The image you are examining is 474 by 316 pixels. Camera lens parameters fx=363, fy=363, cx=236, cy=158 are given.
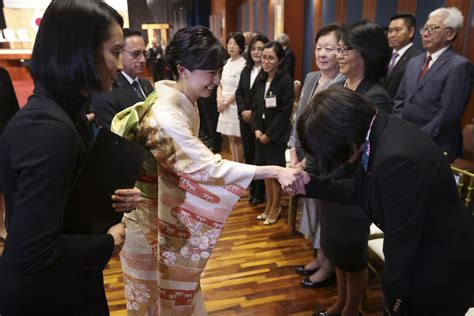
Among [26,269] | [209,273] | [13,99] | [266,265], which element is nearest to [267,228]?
[266,265]

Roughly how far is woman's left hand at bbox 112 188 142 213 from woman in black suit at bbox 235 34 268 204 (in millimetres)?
2379

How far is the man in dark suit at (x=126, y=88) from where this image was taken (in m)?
2.08

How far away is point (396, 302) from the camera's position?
1074 millimetres

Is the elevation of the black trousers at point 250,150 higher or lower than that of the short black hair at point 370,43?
lower

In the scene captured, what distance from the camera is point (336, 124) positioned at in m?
0.92

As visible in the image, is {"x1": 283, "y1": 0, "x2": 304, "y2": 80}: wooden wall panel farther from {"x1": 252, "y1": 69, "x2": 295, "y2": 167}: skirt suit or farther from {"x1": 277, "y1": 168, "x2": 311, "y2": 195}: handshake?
{"x1": 277, "y1": 168, "x2": 311, "y2": 195}: handshake

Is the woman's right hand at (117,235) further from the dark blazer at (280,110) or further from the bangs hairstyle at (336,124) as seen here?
the dark blazer at (280,110)

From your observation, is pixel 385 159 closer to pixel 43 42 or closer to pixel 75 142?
pixel 75 142

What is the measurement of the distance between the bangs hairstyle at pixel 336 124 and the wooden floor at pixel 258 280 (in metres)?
1.38

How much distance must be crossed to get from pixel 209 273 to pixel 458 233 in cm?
168

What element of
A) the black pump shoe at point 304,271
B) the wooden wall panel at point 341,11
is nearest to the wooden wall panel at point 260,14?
the wooden wall panel at point 341,11

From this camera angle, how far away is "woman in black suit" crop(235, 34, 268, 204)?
333 cm

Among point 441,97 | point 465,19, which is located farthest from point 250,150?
point 465,19

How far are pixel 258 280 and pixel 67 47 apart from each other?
1911mm
